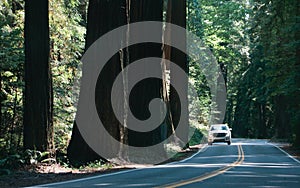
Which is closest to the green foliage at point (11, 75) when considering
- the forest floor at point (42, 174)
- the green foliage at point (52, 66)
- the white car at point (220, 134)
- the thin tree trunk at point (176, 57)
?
the green foliage at point (52, 66)

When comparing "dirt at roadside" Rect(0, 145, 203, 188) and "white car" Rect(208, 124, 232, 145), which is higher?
"white car" Rect(208, 124, 232, 145)

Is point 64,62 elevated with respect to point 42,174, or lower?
elevated

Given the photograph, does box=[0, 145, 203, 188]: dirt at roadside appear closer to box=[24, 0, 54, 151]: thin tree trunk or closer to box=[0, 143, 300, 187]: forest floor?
box=[0, 143, 300, 187]: forest floor

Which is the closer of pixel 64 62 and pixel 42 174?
pixel 42 174

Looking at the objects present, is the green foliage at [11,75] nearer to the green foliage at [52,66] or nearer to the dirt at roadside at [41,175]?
the green foliage at [52,66]

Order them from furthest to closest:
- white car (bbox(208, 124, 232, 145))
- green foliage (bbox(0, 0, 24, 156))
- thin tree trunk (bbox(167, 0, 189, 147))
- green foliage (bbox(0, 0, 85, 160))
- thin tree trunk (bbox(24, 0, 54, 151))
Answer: white car (bbox(208, 124, 232, 145)) → thin tree trunk (bbox(167, 0, 189, 147)) → green foliage (bbox(0, 0, 85, 160)) → green foliage (bbox(0, 0, 24, 156)) → thin tree trunk (bbox(24, 0, 54, 151))

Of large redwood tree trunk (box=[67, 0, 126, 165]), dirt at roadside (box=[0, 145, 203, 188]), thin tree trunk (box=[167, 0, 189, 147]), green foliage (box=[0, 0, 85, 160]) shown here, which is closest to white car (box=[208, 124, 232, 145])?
thin tree trunk (box=[167, 0, 189, 147])

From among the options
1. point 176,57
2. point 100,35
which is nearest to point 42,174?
point 100,35

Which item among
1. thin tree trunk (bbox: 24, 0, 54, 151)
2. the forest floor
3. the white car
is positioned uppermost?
thin tree trunk (bbox: 24, 0, 54, 151)

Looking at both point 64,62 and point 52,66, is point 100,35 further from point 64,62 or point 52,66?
point 64,62

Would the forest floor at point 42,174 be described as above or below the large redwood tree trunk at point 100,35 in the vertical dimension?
below

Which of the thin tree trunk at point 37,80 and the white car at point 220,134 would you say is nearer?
the thin tree trunk at point 37,80

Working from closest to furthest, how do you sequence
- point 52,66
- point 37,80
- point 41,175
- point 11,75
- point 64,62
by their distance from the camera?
point 41,175 < point 37,80 < point 11,75 < point 52,66 < point 64,62

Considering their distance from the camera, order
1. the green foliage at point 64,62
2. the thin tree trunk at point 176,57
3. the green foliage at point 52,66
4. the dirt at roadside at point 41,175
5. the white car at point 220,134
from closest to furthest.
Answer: the dirt at roadside at point 41,175 < the green foliage at point 52,66 < the green foliage at point 64,62 < the thin tree trunk at point 176,57 < the white car at point 220,134
